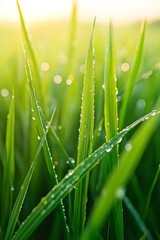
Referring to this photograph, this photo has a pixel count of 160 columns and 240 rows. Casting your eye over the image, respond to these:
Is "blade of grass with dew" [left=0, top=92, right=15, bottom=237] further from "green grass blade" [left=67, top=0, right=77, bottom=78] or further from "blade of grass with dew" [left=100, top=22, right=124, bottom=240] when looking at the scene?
"green grass blade" [left=67, top=0, right=77, bottom=78]

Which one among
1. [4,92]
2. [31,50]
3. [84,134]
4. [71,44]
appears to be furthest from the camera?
[4,92]

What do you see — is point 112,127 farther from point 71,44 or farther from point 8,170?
point 71,44

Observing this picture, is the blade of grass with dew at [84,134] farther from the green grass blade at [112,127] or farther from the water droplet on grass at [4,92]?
the water droplet on grass at [4,92]

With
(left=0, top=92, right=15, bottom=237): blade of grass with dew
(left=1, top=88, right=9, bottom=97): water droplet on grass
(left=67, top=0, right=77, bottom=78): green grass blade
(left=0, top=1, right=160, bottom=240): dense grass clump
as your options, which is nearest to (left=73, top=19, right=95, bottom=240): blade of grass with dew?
(left=0, top=1, right=160, bottom=240): dense grass clump

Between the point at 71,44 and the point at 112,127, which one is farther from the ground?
the point at 71,44

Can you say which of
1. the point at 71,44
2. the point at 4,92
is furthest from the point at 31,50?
the point at 4,92

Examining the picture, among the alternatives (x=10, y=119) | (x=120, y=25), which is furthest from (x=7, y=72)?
(x=120, y=25)

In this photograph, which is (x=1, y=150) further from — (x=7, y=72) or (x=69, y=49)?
(x=7, y=72)

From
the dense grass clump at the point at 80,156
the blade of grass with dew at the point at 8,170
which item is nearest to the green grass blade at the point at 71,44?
the dense grass clump at the point at 80,156
